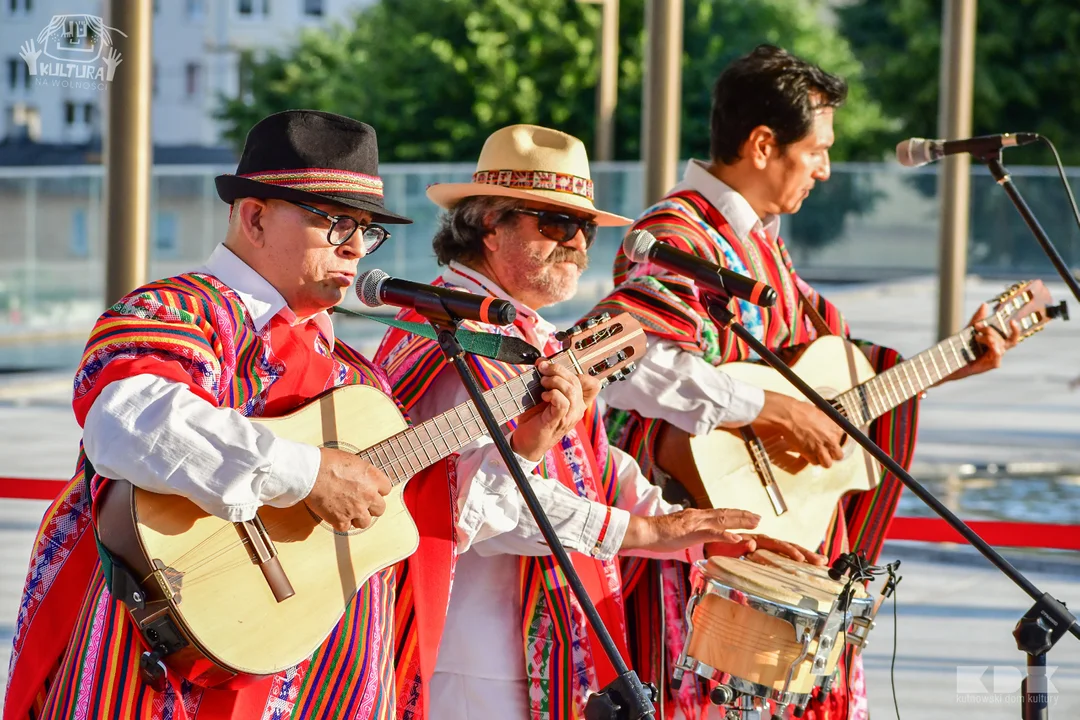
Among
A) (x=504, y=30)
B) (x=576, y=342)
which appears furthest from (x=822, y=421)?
(x=504, y=30)

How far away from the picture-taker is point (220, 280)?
282cm

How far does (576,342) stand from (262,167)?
778 mm

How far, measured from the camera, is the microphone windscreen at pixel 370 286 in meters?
2.86

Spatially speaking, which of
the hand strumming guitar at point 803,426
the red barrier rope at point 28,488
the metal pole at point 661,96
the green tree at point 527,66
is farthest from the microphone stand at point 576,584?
the green tree at point 527,66

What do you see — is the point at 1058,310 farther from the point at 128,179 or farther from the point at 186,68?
the point at 186,68

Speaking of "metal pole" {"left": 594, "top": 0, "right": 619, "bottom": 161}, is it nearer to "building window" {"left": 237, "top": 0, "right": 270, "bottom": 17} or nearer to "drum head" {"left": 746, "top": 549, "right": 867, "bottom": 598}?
"drum head" {"left": 746, "top": 549, "right": 867, "bottom": 598}

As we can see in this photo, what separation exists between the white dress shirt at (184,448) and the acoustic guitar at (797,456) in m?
1.48

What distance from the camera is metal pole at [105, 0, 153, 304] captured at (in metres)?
5.43

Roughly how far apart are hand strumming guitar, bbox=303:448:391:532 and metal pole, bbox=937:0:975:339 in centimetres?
1099

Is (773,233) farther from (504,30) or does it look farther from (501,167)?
(504,30)

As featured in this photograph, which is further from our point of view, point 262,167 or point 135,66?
point 135,66

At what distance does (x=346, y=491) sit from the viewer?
107 inches

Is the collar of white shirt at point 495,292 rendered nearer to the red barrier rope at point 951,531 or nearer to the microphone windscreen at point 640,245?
the microphone windscreen at point 640,245
